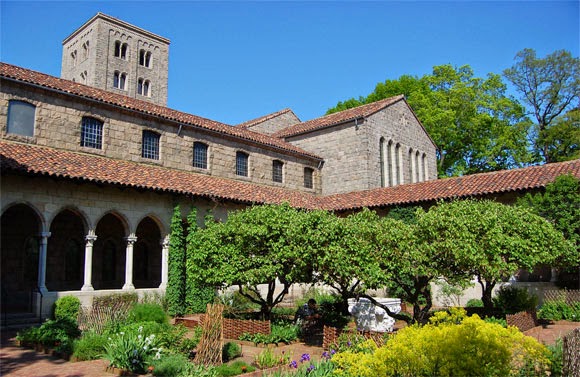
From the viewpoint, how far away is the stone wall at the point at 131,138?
1909 cm

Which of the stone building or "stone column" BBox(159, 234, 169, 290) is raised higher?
the stone building

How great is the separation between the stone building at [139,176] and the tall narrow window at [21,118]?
1.6 inches

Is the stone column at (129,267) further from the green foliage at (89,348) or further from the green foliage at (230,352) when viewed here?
the green foliage at (230,352)

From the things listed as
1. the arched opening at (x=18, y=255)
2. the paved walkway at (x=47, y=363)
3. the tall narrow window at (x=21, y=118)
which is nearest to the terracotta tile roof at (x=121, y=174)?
the tall narrow window at (x=21, y=118)

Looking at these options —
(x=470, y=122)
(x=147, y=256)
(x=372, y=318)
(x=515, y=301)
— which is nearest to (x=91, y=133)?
(x=147, y=256)

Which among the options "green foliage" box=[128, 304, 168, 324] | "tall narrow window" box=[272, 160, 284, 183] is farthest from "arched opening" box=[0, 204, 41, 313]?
"tall narrow window" box=[272, 160, 284, 183]

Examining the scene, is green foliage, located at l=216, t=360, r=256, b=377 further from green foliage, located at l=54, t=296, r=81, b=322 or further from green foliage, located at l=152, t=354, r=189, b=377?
green foliage, located at l=54, t=296, r=81, b=322

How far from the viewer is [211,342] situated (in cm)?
1021

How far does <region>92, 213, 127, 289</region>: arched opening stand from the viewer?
73.5 ft

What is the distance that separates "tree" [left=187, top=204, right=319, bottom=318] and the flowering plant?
3.46 meters

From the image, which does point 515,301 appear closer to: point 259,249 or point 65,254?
point 259,249

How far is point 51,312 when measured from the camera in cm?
1614

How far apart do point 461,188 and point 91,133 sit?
17.4 m

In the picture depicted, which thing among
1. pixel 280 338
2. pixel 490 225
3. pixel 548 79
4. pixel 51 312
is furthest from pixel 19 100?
pixel 548 79
